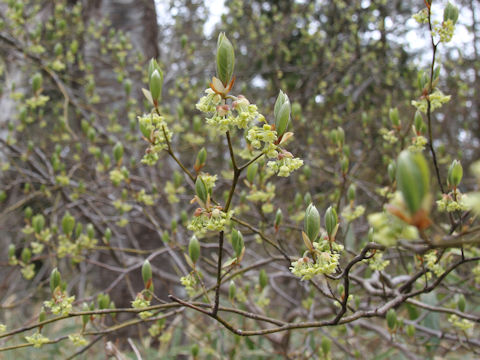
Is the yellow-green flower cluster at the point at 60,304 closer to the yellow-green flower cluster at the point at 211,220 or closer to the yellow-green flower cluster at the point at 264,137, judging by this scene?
the yellow-green flower cluster at the point at 211,220

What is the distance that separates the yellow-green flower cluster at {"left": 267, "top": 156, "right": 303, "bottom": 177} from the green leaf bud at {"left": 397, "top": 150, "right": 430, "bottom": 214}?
1.22ft

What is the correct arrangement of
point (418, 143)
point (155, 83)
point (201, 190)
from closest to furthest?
point (201, 190) < point (155, 83) < point (418, 143)

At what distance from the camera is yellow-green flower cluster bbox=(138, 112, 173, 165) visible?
1056mm

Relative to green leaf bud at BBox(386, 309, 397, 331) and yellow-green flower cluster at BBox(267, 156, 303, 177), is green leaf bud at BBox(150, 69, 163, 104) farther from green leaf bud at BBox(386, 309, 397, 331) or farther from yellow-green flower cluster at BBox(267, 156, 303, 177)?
green leaf bud at BBox(386, 309, 397, 331)

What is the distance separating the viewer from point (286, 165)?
89cm

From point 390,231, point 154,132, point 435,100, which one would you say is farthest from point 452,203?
point 154,132

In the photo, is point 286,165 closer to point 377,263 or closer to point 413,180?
point 413,180

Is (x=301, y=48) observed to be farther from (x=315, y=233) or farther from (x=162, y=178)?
(x=315, y=233)

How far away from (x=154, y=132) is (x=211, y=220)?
1.18ft

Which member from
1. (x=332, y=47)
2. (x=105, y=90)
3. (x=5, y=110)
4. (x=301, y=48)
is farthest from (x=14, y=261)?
(x=301, y=48)

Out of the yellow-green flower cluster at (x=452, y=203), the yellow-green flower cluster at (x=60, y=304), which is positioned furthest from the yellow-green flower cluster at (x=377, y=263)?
the yellow-green flower cluster at (x=60, y=304)

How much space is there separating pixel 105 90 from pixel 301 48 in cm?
223

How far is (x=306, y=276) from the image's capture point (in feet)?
2.85

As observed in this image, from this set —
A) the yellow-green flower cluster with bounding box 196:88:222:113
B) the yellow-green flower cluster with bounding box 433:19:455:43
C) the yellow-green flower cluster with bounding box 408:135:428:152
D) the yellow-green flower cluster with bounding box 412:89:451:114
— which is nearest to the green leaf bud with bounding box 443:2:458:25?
the yellow-green flower cluster with bounding box 433:19:455:43
